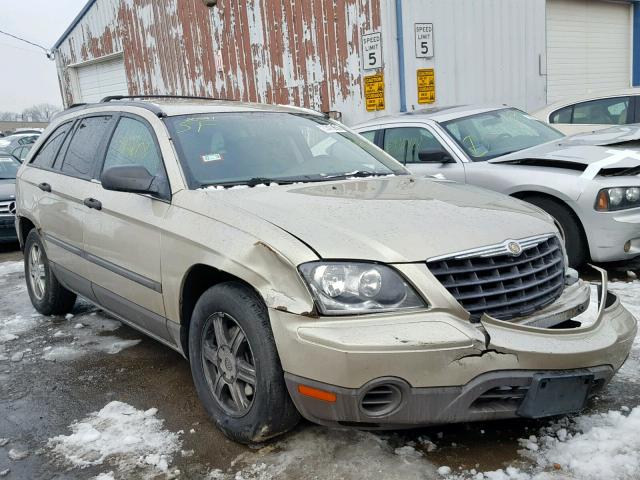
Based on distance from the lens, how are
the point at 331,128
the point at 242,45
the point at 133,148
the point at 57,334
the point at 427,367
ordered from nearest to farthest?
the point at 427,367, the point at 133,148, the point at 331,128, the point at 57,334, the point at 242,45

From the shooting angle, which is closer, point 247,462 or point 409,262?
point 409,262

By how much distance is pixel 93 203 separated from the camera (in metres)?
3.89

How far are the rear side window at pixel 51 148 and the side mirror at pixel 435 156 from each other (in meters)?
3.06

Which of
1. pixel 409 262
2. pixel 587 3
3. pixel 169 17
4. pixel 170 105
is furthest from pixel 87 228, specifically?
pixel 587 3

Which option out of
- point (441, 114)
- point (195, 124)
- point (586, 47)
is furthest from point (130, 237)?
point (586, 47)

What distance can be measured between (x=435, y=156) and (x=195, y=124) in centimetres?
285

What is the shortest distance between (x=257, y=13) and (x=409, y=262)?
10669mm

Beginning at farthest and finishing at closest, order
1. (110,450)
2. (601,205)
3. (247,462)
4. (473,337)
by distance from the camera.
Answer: (601,205) → (110,450) → (247,462) → (473,337)

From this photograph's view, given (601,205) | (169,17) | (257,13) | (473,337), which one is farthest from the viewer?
(169,17)

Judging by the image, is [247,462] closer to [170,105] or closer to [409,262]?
[409,262]

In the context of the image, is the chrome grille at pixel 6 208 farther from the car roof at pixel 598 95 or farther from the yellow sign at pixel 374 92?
the car roof at pixel 598 95

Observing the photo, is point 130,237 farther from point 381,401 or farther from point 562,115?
point 562,115

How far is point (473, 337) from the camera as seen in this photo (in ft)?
7.84

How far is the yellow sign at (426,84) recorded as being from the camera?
396 inches
